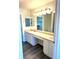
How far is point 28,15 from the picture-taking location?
5621 millimetres

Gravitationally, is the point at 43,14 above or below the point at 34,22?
above
